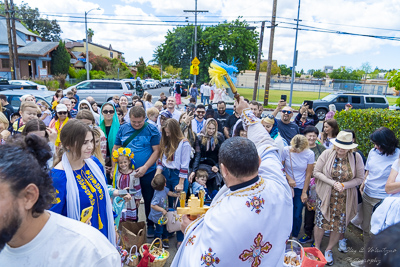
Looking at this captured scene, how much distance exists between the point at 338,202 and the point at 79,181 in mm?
3489

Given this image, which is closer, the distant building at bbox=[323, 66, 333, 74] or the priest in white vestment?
the priest in white vestment

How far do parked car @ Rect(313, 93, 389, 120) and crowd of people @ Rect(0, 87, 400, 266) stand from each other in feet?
45.8

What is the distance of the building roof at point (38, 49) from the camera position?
3562 cm

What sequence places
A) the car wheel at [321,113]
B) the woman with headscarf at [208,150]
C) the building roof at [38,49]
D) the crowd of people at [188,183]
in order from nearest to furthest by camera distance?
the crowd of people at [188,183]
the woman with headscarf at [208,150]
the car wheel at [321,113]
the building roof at [38,49]

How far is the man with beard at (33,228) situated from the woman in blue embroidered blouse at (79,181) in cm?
93

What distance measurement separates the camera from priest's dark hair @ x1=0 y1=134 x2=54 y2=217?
3.86 ft

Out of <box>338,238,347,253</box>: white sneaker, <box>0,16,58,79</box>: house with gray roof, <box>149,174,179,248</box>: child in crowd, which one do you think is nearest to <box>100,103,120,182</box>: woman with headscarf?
<box>149,174,179,248</box>: child in crowd

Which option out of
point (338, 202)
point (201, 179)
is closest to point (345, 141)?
point (338, 202)

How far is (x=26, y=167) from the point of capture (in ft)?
4.04

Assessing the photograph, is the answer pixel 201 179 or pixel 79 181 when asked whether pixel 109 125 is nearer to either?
pixel 201 179

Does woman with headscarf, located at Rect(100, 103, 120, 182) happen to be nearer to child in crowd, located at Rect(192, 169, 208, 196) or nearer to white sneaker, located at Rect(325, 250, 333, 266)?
child in crowd, located at Rect(192, 169, 208, 196)

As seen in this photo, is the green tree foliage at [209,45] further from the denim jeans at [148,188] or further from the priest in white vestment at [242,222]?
the priest in white vestment at [242,222]

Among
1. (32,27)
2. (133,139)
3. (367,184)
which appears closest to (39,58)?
(32,27)

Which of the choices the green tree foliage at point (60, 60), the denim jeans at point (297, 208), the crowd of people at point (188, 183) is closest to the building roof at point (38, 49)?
the green tree foliage at point (60, 60)
